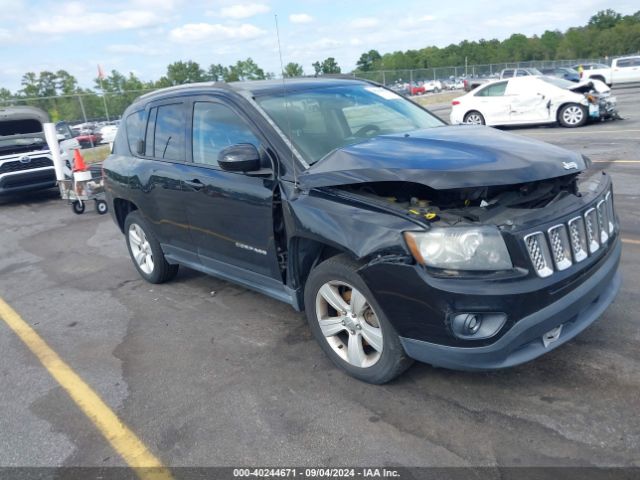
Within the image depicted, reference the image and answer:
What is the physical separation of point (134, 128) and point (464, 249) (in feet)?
12.8

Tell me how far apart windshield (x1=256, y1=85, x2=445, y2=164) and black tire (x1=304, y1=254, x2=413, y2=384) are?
78 cm

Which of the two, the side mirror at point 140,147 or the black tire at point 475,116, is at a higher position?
the side mirror at point 140,147

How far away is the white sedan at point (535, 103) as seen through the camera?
15.1 meters

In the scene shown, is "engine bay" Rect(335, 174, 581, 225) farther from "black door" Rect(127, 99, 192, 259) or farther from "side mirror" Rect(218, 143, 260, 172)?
"black door" Rect(127, 99, 192, 259)

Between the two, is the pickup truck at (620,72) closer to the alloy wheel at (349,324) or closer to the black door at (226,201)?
the black door at (226,201)

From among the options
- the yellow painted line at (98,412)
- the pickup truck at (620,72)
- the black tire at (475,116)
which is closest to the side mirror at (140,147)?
the yellow painted line at (98,412)

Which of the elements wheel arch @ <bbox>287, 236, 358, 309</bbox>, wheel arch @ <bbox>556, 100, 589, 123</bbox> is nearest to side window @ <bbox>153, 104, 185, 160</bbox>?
wheel arch @ <bbox>287, 236, 358, 309</bbox>

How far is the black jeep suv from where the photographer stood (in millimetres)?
2785

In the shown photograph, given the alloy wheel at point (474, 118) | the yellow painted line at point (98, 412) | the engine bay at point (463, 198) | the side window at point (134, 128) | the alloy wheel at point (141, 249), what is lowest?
the yellow painted line at point (98, 412)

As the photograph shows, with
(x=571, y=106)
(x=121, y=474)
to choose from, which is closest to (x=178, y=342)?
(x=121, y=474)

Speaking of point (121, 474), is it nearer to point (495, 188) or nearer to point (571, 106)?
point (495, 188)

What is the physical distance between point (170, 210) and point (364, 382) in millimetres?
2450

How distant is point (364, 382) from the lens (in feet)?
11.2

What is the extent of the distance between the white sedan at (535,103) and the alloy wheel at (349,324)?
13.3 metres
